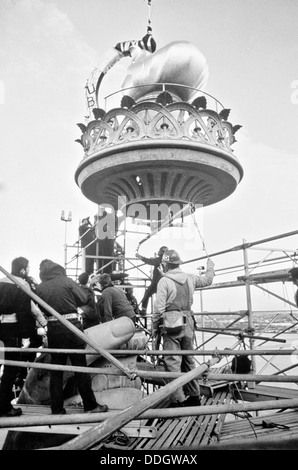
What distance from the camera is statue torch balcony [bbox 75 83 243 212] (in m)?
8.28

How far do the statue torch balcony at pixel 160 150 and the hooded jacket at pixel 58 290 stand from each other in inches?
178

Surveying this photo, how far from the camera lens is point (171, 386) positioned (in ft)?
8.23

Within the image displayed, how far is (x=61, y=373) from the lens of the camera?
4.22m

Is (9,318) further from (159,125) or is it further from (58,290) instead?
(159,125)

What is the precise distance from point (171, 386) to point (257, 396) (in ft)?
12.9

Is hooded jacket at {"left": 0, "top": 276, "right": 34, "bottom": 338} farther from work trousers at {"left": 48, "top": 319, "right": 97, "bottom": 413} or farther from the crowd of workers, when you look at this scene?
work trousers at {"left": 48, "top": 319, "right": 97, "bottom": 413}

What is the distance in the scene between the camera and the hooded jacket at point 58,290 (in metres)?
4.34

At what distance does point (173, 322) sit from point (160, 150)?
4.49 m

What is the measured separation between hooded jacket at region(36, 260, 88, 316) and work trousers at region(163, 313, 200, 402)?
4.90 ft

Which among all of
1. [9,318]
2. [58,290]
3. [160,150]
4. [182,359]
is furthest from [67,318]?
[160,150]

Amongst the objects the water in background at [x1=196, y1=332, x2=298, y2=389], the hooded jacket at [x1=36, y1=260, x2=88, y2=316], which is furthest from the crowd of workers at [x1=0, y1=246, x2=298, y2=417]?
the water in background at [x1=196, y1=332, x2=298, y2=389]

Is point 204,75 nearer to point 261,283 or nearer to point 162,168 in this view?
point 162,168

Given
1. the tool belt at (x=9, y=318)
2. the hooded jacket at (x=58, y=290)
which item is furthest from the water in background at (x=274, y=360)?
the tool belt at (x=9, y=318)
